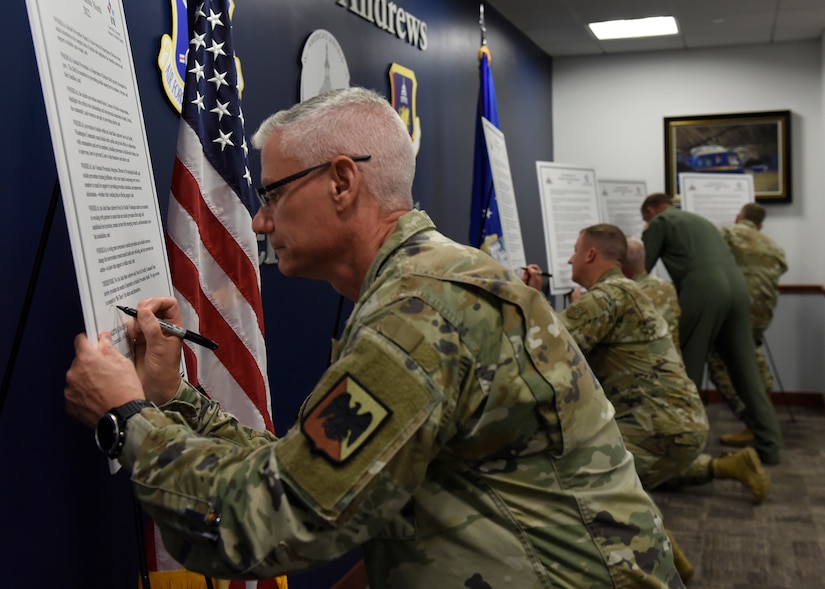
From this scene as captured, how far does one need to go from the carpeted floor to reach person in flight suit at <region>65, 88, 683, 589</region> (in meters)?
2.63

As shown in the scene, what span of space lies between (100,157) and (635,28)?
18.4 feet

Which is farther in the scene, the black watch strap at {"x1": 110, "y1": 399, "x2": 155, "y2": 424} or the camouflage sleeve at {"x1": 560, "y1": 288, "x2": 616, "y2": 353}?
the camouflage sleeve at {"x1": 560, "y1": 288, "x2": 616, "y2": 353}

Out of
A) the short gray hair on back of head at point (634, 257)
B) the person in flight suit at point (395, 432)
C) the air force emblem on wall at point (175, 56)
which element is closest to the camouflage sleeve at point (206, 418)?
the person in flight suit at point (395, 432)

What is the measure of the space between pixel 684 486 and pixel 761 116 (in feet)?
11.2

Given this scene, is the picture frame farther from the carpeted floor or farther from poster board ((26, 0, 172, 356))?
poster board ((26, 0, 172, 356))

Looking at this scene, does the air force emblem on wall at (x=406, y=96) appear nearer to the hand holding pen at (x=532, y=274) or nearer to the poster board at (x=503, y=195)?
the poster board at (x=503, y=195)

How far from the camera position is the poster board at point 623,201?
6828 mm

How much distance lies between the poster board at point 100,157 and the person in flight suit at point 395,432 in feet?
0.35

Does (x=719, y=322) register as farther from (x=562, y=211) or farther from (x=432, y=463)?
(x=432, y=463)

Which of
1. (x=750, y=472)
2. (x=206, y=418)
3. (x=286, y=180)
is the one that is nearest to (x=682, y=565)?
(x=750, y=472)

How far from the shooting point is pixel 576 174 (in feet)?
18.3

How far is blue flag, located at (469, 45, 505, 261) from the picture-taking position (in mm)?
4387

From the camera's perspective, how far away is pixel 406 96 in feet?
13.6

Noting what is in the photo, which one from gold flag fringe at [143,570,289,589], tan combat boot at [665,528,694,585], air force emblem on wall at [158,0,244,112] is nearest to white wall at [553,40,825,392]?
tan combat boot at [665,528,694,585]
